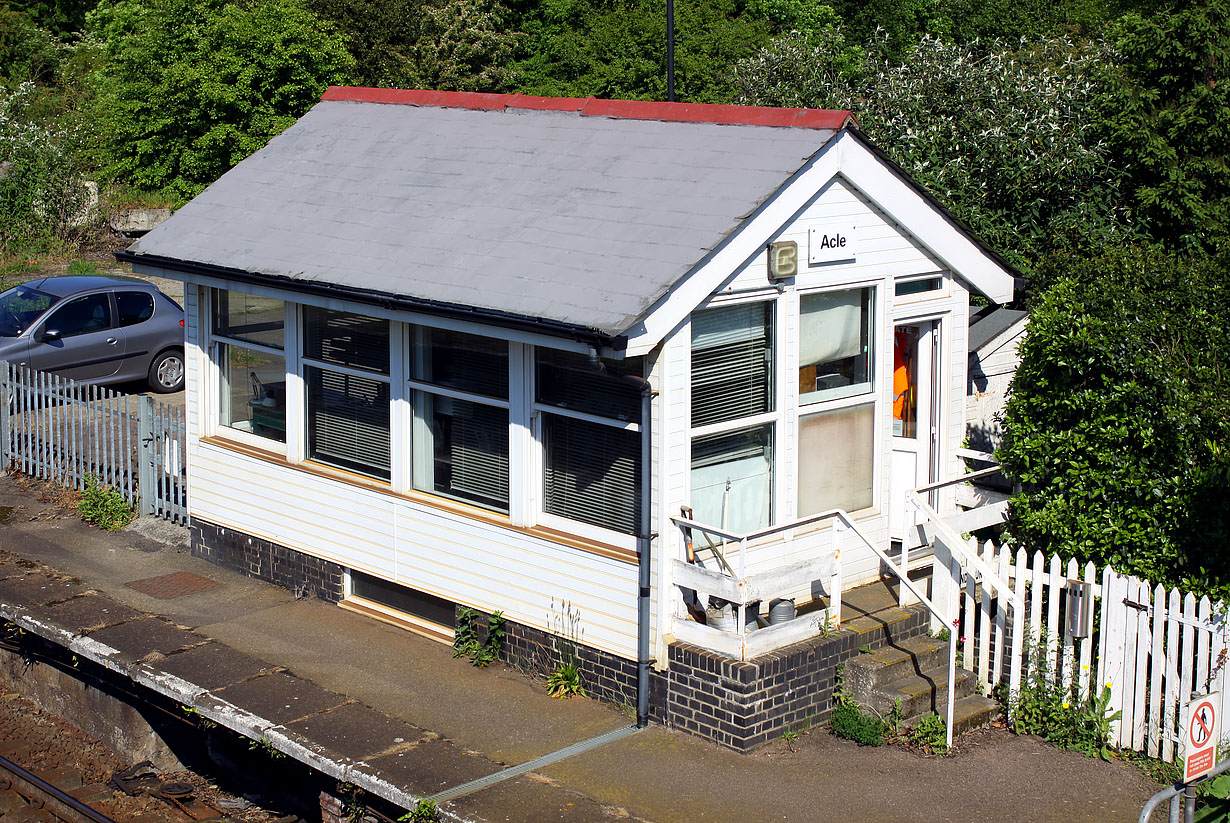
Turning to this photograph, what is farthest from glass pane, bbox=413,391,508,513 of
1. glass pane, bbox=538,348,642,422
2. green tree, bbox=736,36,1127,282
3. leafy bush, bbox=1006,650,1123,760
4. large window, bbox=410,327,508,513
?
green tree, bbox=736,36,1127,282

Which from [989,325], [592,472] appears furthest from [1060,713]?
[989,325]

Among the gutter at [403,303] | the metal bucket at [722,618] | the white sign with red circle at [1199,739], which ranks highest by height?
the gutter at [403,303]

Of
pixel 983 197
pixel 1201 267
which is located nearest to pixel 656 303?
pixel 1201 267

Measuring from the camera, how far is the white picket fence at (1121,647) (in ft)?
26.1

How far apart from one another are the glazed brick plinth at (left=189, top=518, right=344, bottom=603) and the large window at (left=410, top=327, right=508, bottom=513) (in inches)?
55.1

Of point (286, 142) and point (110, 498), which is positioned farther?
point (110, 498)

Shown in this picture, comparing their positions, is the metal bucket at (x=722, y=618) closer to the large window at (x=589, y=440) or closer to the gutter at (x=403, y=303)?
the large window at (x=589, y=440)

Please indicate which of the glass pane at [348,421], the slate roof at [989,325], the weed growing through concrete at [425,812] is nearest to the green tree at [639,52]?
the slate roof at [989,325]

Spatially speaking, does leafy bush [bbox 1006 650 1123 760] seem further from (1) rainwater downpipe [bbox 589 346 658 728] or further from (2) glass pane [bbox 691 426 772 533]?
(1) rainwater downpipe [bbox 589 346 658 728]

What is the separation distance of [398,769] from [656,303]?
3212 mm

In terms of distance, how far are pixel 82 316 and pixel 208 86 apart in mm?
11112

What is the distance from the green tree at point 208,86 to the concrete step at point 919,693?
70.4ft

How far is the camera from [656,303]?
8.05 meters

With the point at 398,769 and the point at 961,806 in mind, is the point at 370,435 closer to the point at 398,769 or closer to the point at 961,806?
the point at 398,769
